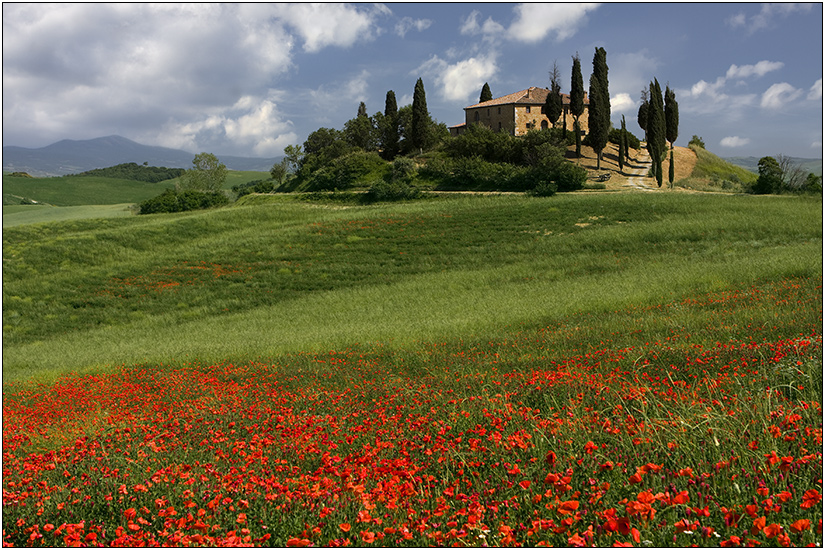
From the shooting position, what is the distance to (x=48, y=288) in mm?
31547

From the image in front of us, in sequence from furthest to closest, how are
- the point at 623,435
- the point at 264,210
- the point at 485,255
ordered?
the point at 264,210 → the point at 485,255 → the point at 623,435

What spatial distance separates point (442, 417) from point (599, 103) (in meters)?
68.3

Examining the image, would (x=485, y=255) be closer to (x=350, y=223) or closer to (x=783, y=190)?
(x=350, y=223)

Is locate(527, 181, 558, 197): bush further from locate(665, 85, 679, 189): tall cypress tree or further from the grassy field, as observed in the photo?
the grassy field

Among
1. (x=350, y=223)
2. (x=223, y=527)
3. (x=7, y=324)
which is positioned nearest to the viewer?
(x=223, y=527)

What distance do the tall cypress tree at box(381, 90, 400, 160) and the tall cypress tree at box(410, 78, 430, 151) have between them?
6559 millimetres

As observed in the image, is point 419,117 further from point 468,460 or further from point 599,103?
point 468,460

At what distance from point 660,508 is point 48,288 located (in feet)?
126

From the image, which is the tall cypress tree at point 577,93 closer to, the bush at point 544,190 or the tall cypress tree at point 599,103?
the tall cypress tree at point 599,103

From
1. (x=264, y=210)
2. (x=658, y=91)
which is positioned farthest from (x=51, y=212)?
(x=658, y=91)

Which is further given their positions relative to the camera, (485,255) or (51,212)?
(51,212)

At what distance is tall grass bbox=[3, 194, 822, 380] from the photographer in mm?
18578

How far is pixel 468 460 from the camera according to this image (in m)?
4.75

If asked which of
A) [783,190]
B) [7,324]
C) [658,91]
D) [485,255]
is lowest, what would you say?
[7,324]
